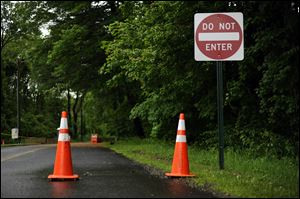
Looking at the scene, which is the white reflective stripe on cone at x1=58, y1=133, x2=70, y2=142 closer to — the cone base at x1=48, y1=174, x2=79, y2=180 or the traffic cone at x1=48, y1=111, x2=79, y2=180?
the traffic cone at x1=48, y1=111, x2=79, y2=180

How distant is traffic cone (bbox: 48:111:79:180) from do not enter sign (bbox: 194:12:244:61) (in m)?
2.92

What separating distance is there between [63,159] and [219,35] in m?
3.73

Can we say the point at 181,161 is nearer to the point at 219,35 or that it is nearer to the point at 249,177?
the point at 249,177

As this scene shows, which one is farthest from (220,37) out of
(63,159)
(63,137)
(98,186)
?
(98,186)

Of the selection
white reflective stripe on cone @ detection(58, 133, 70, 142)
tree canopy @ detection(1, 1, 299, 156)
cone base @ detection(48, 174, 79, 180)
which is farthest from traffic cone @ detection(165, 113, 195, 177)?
tree canopy @ detection(1, 1, 299, 156)

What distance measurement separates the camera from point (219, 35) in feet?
30.6

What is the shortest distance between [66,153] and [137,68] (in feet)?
26.0

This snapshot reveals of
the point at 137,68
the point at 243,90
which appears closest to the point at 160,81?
the point at 137,68

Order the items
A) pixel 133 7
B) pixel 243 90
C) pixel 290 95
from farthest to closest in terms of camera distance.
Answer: pixel 133 7 < pixel 243 90 < pixel 290 95

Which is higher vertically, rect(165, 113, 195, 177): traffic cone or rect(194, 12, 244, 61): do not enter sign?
rect(194, 12, 244, 61): do not enter sign

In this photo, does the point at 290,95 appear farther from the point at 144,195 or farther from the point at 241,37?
the point at 144,195

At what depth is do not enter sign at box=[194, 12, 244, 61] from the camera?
366 inches

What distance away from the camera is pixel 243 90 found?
543 inches

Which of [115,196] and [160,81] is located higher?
[160,81]
